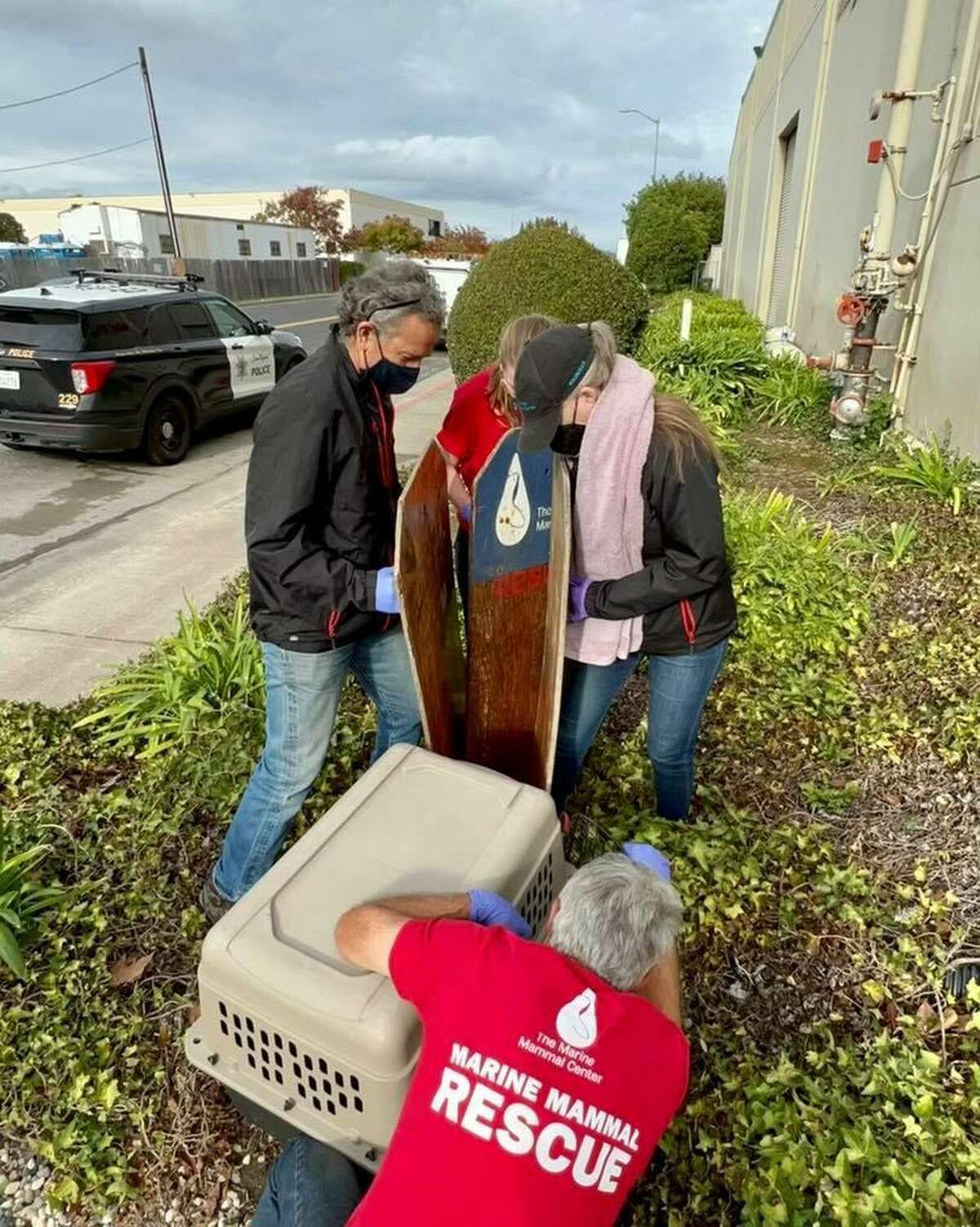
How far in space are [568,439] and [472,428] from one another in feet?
3.11

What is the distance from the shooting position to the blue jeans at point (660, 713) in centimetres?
241

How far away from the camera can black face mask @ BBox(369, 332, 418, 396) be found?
217 cm

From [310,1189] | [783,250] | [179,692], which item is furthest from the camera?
[783,250]

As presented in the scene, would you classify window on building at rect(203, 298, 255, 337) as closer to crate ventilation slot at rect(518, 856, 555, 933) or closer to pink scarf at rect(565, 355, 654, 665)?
pink scarf at rect(565, 355, 654, 665)

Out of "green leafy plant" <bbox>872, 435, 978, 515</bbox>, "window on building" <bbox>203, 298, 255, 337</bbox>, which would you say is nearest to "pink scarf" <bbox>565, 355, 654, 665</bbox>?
"green leafy plant" <bbox>872, 435, 978, 515</bbox>

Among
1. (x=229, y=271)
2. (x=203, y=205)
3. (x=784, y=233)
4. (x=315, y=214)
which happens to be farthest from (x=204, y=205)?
(x=784, y=233)

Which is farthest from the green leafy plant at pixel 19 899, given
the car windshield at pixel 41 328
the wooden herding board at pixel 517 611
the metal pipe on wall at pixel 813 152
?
the metal pipe on wall at pixel 813 152

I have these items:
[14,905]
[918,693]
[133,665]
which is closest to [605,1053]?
[14,905]

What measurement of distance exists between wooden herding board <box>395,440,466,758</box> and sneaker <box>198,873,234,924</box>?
2.49ft

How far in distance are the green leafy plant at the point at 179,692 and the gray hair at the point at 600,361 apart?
2145 millimetres

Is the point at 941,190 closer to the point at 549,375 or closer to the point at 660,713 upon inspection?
the point at 660,713

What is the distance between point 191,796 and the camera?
3051 mm

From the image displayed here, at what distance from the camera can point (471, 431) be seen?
3.06m

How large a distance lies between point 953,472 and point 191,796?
4629 millimetres
